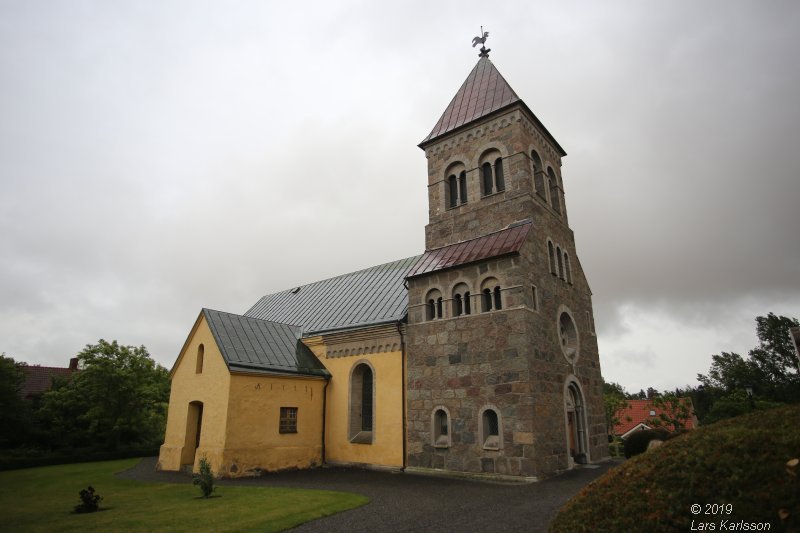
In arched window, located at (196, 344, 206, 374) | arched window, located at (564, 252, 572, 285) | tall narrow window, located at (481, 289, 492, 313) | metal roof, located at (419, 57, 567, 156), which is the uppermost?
metal roof, located at (419, 57, 567, 156)

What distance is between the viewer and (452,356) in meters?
15.9

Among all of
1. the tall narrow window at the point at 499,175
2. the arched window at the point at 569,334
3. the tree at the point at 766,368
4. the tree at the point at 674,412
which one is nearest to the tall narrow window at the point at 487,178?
the tall narrow window at the point at 499,175

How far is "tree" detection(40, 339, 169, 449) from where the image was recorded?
2636 centimetres

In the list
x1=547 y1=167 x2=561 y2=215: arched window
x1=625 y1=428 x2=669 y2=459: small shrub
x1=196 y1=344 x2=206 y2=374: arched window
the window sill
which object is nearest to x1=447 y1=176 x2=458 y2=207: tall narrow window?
x1=547 y1=167 x2=561 y2=215: arched window

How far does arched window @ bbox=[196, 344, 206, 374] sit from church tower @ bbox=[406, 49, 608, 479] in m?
8.58

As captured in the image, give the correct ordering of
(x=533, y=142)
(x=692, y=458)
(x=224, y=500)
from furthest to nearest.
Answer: (x=533, y=142), (x=224, y=500), (x=692, y=458)

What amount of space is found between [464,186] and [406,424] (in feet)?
32.6

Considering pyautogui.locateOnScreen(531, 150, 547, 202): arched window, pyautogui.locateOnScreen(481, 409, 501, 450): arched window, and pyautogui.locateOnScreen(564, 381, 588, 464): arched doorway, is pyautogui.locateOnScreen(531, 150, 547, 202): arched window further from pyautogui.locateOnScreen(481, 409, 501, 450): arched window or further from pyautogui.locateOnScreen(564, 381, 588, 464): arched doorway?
pyautogui.locateOnScreen(481, 409, 501, 450): arched window

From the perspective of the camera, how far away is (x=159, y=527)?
8.91 m

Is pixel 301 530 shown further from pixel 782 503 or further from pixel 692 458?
pixel 782 503

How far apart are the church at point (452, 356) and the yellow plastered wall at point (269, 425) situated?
0.05 m

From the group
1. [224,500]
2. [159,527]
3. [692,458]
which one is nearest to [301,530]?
[159,527]

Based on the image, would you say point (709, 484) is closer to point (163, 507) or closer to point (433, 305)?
point (163, 507)

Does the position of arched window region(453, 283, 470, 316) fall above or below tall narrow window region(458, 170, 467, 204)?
below
